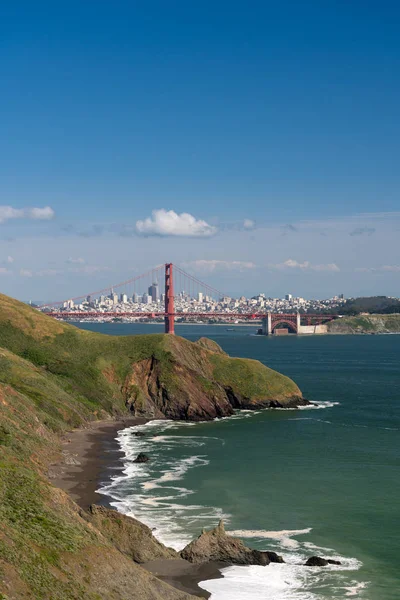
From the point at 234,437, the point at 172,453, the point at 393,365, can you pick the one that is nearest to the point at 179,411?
the point at 234,437

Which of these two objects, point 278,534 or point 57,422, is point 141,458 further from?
point 278,534

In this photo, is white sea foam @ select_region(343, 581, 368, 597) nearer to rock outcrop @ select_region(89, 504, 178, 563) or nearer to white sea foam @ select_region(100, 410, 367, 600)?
white sea foam @ select_region(100, 410, 367, 600)

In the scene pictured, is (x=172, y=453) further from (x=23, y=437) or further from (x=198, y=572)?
(x=198, y=572)

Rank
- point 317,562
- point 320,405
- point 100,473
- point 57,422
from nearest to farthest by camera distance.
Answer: point 317,562 < point 100,473 < point 57,422 < point 320,405

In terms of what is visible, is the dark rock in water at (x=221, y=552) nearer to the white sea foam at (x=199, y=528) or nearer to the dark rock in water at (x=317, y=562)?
the white sea foam at (x=199, y=528)

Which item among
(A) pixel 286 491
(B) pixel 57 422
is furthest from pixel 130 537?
(B) pixel 57 422
